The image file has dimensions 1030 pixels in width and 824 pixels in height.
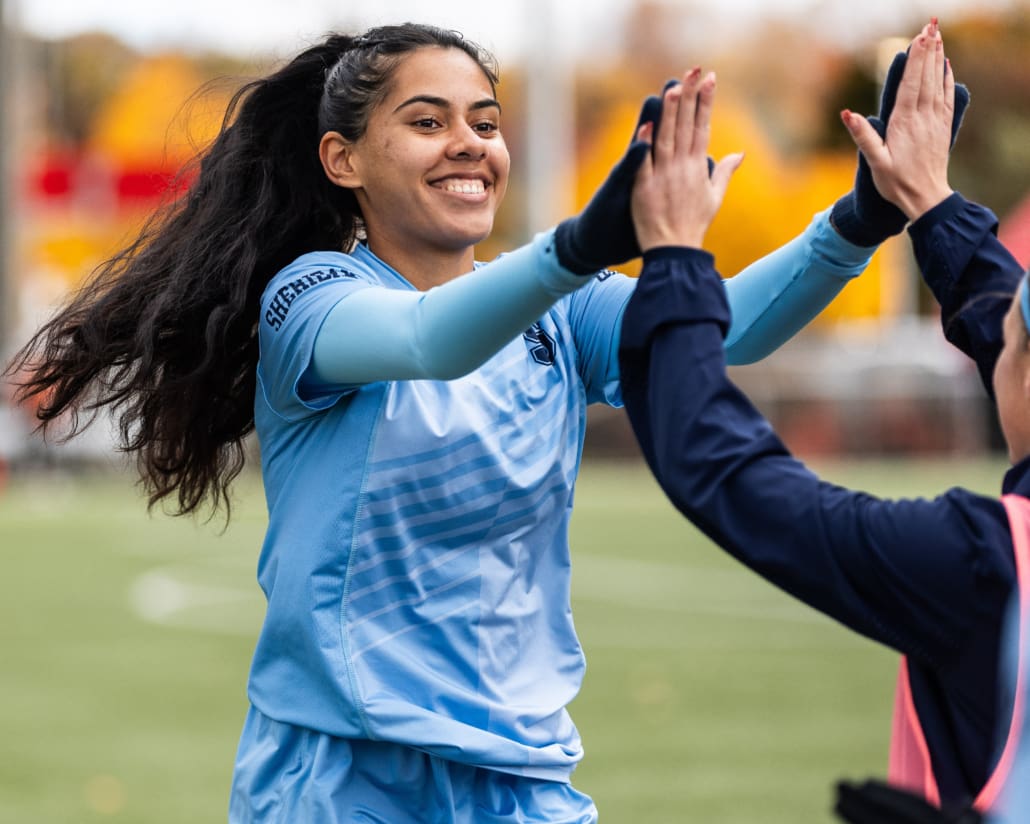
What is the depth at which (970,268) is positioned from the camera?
2.76 metres

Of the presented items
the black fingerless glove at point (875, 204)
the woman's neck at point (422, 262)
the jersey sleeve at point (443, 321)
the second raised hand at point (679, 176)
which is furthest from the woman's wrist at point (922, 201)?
the woman's neck at point (422, 262)

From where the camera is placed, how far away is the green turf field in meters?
7.70

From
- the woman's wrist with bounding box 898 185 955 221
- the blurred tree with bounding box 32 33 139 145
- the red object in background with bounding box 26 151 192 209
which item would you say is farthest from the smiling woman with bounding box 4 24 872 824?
the blurred tree with bounding box 32 33 139 145

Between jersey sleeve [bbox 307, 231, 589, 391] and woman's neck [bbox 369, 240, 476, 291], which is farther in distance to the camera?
woman's neck [bbox 369, 240, 476, 291]

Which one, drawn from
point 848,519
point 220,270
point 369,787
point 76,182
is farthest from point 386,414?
point 76,182

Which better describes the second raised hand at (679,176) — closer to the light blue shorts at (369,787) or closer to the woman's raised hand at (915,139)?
the woman's raised hand at (915,139)

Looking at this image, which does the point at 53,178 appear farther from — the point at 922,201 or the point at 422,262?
the point at 922,201

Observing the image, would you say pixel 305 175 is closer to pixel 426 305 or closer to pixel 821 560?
pixel 426 305

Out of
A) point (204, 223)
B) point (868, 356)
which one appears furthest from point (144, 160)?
point (204, 223)

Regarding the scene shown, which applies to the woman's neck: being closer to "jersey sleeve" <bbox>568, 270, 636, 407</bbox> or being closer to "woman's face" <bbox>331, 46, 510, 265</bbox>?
"woman's face" <bbox>331, 46, 510, 265</bbox>

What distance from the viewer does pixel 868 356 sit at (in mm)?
29438

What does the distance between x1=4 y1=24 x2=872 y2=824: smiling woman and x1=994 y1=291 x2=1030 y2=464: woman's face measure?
81 cm

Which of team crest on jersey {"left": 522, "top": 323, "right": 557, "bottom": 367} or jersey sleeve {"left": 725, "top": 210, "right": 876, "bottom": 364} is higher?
jersey sleeve {"left": 725, "top": 210, "right": 876, "bottom": 364}

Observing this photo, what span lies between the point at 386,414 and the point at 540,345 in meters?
0.35
